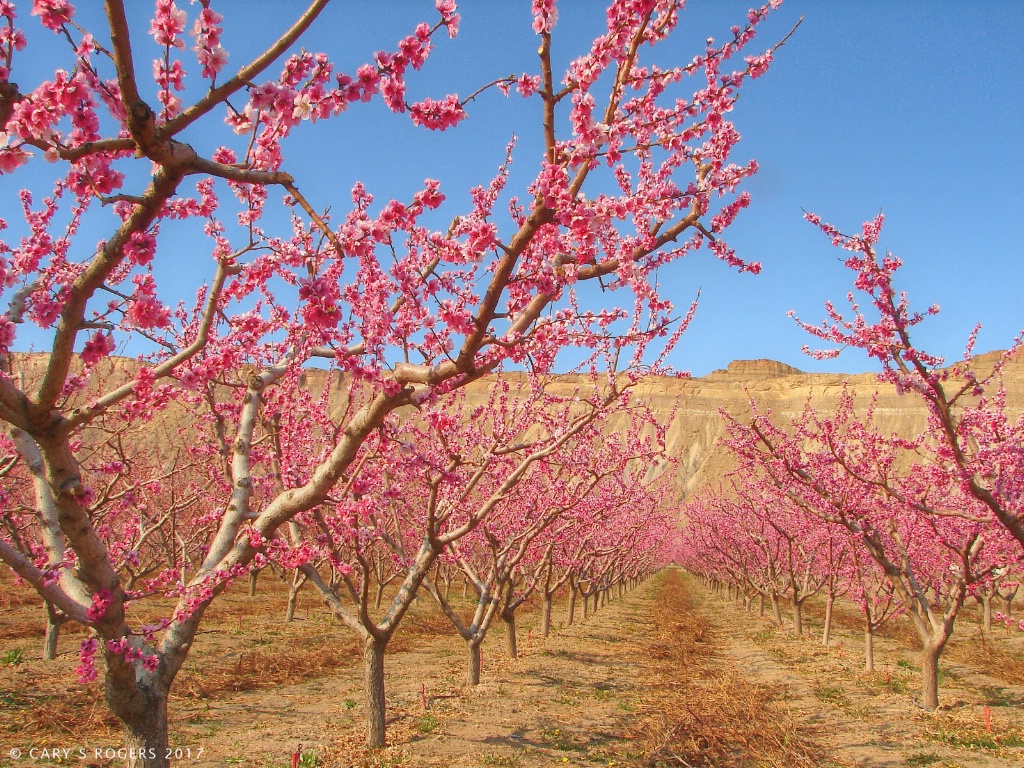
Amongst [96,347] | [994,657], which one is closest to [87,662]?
[96,347]

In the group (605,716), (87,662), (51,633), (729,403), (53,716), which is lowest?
(605,716)

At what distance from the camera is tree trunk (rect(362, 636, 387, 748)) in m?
8.19

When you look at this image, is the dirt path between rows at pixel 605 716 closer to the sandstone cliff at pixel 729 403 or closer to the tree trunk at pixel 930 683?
the tree trunk at pixel 930 683

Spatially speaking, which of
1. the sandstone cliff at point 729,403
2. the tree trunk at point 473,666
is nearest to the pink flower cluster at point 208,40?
the tree trunk at point 473,666

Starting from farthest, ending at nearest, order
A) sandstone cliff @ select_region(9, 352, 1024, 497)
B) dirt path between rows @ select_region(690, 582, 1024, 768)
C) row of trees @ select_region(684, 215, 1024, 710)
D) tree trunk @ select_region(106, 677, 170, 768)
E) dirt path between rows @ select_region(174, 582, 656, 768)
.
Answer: sandstone cliff @ select_region(9, 352, 1024, 497)
dirt path between rows @ select_region(690, 582, 1024, 768)
dirt path between rows @ select_region(174, 582, 656, 768)
row of trees @ select_region(684, 215, 1024, 710)
tree trunk @ select_region(106, 677, 170, 768)

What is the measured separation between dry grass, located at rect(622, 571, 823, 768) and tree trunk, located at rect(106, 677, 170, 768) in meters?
6.23

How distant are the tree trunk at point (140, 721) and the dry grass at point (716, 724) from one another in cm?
623

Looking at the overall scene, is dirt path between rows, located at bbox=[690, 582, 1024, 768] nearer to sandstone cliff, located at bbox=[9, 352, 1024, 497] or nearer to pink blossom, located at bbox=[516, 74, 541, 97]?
pink blossom, located at bbox=[516, 74, 541, 97]

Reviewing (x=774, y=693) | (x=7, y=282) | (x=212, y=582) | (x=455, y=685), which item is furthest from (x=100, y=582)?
(x=774, y=693)

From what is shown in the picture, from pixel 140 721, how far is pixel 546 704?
8.50 meters

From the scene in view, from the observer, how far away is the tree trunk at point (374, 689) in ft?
26.9

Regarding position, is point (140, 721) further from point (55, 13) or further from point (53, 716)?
point (53, 716)

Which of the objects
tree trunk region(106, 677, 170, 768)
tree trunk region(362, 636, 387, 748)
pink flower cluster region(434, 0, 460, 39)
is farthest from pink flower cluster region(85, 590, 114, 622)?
tree trunk region(362, 636, 387, 748)

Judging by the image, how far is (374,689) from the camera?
27.2 feet
